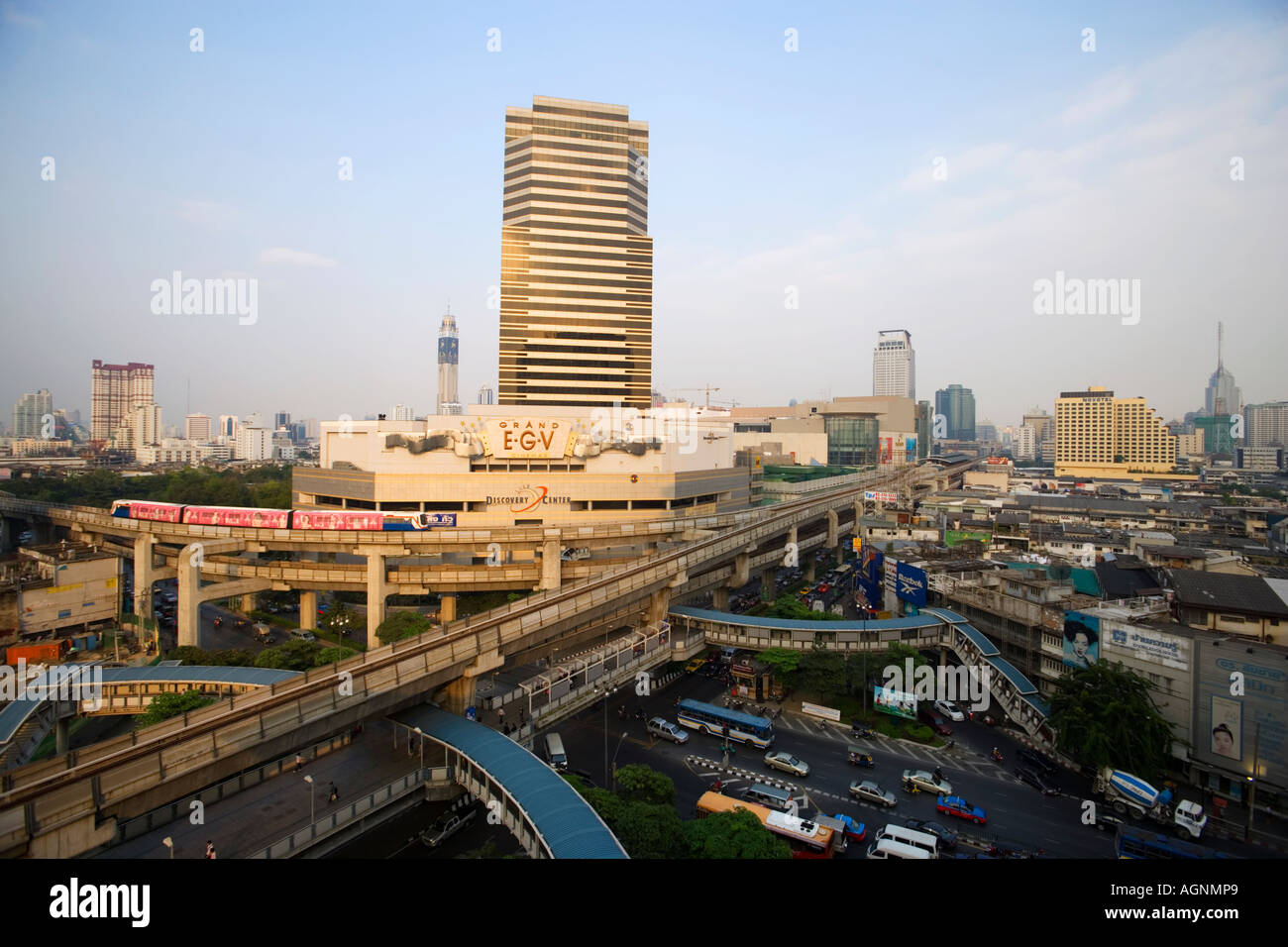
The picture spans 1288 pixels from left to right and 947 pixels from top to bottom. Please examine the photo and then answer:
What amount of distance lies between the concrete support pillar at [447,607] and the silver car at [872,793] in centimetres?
2417

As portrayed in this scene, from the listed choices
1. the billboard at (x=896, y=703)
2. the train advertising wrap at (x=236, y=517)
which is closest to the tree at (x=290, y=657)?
the train advertising wrap at (x=236, y=517)

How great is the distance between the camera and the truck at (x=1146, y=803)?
56.3 feet

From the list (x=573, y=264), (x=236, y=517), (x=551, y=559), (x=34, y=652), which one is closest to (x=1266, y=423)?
(x=573, y=264)

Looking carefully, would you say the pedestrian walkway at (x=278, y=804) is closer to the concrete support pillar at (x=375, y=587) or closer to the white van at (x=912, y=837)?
→ the white van at (x=912, y=837)

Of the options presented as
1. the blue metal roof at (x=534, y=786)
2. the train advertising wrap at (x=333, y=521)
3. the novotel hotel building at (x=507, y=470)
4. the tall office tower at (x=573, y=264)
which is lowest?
the blue metal roof at (x=534, y=786)

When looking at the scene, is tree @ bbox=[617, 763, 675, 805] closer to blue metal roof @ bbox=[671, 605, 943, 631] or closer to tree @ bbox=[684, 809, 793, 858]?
tree @ bbox=[684, 809, 793, 858]

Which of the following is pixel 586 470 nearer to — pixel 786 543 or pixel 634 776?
pixel 786 543

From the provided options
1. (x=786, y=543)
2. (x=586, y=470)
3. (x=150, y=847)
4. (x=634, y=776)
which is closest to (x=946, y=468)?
Result: (x=786, y=543)

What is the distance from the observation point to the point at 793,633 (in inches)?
1133

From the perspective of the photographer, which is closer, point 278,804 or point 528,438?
point 278,804

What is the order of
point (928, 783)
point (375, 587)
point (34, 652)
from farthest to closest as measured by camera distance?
point (375, 587) < point (34, 652) < point (928, 783)

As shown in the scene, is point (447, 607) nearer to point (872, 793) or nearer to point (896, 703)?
point (896, 703)

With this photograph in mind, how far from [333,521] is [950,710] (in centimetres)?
3165

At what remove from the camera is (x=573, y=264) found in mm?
76500
